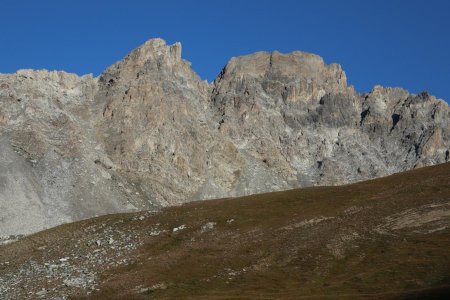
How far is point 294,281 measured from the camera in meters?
53.2

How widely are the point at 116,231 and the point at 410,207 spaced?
34.7 meters

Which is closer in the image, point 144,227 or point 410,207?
point 410,207

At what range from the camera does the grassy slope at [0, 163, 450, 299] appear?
51.3 metres

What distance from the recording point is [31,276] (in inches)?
2378

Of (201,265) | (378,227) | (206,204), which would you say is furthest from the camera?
(206,204)

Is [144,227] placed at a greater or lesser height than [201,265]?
greater

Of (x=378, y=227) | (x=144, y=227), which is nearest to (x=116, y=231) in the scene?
(x=144, y=227)

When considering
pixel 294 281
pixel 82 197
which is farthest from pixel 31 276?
pixel 82 197

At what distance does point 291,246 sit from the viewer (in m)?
62.3

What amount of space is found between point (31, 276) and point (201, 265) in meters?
16.8

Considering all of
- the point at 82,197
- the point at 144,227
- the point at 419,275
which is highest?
the point at 82,197

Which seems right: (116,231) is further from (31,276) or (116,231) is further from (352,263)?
(352,263)

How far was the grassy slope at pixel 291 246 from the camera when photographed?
168ft

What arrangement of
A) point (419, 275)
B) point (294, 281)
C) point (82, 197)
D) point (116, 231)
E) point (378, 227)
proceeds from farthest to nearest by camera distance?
point (82, 197)
point (116, 231)
point (378, 227)
point (294, 281)
point (419, 275)
